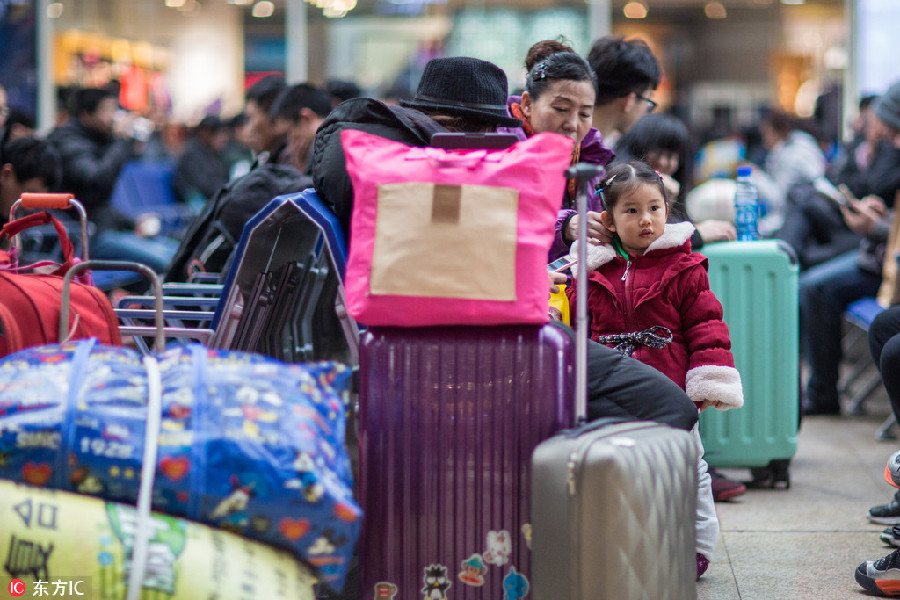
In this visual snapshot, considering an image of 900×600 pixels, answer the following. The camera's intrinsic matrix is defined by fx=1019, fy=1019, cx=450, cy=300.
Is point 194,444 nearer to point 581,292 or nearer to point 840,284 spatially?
point 581,292

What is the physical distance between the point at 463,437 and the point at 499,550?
0.29 meters

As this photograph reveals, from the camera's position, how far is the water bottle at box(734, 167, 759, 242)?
4.35m

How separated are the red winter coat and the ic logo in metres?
1.73

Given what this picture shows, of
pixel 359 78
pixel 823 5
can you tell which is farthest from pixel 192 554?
pixel 823 5

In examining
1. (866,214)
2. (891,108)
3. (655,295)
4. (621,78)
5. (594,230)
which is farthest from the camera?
(891,108)

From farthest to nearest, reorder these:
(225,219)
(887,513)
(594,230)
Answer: (225,219) < (887,513) < (594,230)

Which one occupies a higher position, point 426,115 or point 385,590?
point 426,115

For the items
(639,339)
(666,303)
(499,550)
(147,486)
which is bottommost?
(499,550)

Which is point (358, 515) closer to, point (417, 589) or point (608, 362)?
point (417, 589)

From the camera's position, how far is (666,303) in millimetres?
3104

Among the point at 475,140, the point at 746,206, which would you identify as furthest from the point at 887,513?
the point at 475,140

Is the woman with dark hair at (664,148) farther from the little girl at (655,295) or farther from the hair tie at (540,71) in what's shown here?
Result: the little girl at (655,295)

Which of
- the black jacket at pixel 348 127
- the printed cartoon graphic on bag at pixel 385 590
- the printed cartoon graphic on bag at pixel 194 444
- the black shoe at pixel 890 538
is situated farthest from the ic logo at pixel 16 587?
the black shoe at pixel 890 538

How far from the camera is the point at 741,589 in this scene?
3.16m
